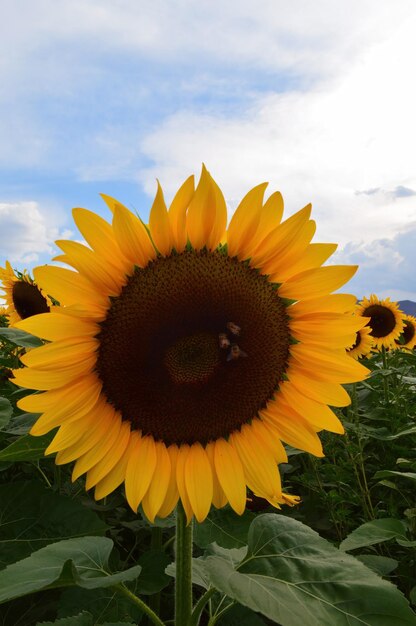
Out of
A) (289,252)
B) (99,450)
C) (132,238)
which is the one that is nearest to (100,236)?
(132,238)

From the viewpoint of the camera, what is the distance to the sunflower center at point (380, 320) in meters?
7.64

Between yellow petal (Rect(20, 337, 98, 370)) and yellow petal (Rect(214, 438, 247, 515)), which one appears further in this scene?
yellow petal (Rect(214, 438, 247, 515))

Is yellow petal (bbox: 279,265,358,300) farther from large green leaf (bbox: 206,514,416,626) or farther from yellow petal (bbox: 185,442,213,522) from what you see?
large green leaf (bbox: 206,514,416,626)

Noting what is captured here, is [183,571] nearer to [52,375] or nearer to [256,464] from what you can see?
[256,464]

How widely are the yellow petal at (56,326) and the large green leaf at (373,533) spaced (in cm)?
130

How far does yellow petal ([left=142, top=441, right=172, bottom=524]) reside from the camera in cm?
178

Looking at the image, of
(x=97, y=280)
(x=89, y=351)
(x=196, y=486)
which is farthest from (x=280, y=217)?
(x=196, y=486)

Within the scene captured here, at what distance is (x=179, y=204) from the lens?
1654 millimetres

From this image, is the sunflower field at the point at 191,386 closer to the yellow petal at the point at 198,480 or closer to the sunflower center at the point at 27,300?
the yellow petal at the point at 198,480

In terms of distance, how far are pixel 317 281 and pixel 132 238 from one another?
60cm

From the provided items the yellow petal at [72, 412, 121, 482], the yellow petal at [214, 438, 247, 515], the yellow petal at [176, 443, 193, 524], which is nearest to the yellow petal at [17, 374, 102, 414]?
the yellow petal at [72, 412, 121, 482]

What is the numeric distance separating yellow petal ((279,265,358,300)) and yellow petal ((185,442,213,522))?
1.94ft

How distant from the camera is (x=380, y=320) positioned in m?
7.73

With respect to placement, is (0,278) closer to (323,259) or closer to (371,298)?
(323,259)
